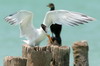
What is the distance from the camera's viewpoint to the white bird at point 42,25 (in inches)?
441

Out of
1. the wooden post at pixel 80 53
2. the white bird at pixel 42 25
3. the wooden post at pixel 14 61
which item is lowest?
the wooden post at pixel 80 53

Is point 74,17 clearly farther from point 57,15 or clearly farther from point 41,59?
point 41,59

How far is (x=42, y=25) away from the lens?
1227 cm

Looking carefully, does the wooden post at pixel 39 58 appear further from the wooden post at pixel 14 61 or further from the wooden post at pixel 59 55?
the wooden post at pixel 59 55

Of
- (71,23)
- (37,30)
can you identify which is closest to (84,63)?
(71,23)

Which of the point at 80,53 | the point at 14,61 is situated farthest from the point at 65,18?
the point at 14,61

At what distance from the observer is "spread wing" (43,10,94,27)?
35.2ft

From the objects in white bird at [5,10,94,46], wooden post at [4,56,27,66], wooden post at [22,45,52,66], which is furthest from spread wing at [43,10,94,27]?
wooden post at [4,56,27,66]

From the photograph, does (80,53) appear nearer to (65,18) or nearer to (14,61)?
(65,18)

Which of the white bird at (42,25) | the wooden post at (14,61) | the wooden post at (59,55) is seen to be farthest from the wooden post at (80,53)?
the wooden post at (14,61)

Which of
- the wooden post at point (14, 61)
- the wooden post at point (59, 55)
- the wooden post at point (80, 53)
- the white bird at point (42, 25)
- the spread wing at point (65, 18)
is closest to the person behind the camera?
the wooden post at point (14, 61)

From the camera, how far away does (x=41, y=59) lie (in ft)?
29.4

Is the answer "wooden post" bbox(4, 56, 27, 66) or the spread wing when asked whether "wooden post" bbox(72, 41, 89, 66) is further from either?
"wooden post" bbox(4, 56, 27, 66)

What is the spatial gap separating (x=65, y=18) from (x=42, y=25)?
1022mm
